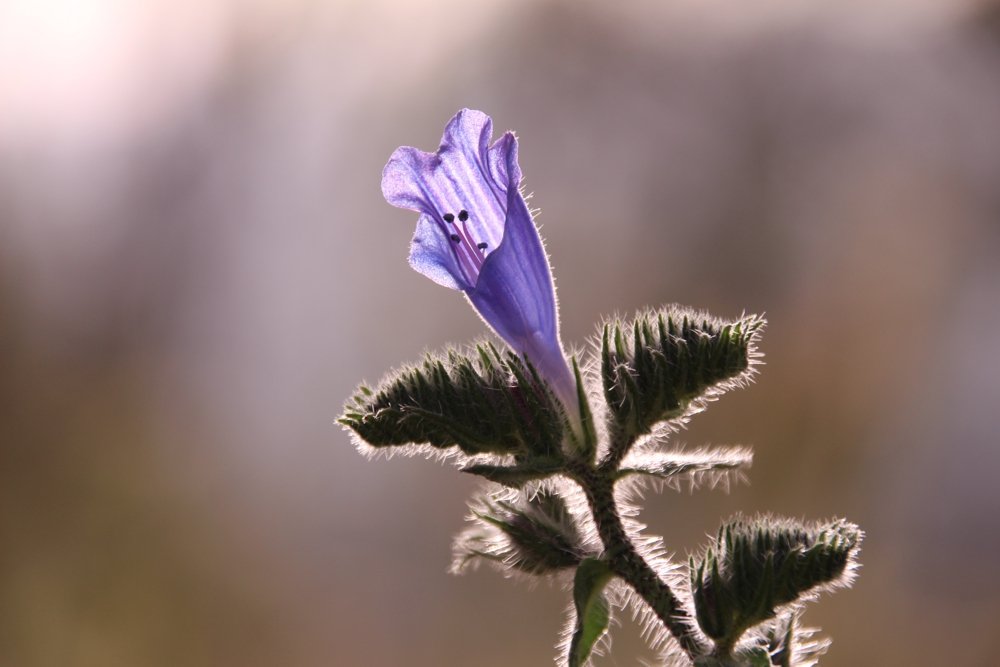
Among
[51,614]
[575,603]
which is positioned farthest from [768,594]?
[51,614]

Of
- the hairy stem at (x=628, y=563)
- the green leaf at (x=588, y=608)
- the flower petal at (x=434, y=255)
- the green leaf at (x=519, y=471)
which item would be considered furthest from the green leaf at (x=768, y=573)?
the flower petal at (x=434, y=255)

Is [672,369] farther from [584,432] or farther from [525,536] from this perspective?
[525,536]

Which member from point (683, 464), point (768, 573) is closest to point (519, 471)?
point (683, 464)

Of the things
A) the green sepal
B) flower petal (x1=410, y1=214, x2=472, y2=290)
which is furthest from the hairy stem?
flower petal (x1=410, y1=214, x2=472, y2=290)

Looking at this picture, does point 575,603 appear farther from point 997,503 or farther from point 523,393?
point 997,503

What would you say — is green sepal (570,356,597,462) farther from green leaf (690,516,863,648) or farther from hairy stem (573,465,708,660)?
green leaf (690,516,863,648)
